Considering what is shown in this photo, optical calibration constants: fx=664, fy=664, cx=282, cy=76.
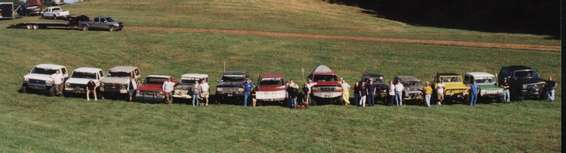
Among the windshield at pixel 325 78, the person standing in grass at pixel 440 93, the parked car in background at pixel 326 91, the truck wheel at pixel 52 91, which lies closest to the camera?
the person standing in grass at pixel 440 93

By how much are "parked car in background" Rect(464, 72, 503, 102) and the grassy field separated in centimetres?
70

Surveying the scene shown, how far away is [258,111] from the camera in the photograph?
26.9 metres

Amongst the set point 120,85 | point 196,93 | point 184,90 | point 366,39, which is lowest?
point 196,93

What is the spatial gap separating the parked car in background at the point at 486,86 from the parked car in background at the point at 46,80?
1846 cm

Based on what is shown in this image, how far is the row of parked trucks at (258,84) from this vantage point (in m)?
28.5

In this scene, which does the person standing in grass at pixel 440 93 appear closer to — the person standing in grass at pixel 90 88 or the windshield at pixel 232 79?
the windshield at pixel 232 79

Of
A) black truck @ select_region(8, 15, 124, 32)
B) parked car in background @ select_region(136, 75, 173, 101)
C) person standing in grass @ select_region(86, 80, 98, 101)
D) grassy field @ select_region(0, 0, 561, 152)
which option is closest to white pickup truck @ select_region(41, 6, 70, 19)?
black truck @ select_region(8, 15, 124, 32)

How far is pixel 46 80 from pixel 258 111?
10.2 metres

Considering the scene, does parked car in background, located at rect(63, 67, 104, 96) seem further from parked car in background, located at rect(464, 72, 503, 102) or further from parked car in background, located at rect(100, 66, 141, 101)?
parked car in background, located at rect(464, 72, 503, 102)

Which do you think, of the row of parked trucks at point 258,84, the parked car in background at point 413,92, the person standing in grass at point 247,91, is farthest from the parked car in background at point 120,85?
the parked car in background at point 413,92

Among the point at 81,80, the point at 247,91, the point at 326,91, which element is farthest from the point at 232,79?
the point at 81,80

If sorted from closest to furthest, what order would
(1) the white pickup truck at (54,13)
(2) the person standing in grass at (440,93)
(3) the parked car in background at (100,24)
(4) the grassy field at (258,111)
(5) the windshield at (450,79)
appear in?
(4) the grassy field at (258,111) < (2) the person standing in grass at (440,93) < (5) the windshield at (450,79) < (3) the parked car in background at (100,24) < (1) the white pickup truck at (54,13)

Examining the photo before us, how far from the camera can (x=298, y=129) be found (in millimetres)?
23609

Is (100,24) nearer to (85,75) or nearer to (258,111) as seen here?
(85,75)
